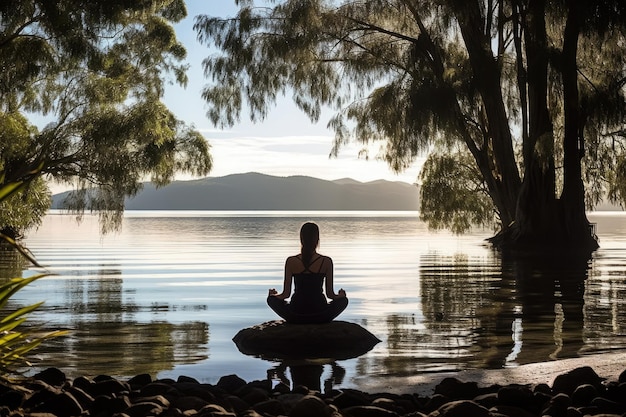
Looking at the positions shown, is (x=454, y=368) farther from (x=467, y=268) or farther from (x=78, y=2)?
(x=78, y=2)

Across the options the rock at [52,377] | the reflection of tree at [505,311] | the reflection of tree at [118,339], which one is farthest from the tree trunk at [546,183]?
the rock at [52,377]

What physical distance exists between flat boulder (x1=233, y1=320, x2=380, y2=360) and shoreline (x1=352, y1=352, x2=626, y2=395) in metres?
1.24

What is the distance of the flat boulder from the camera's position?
7594 mm

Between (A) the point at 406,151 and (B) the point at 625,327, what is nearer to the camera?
(B) the point at 625,327

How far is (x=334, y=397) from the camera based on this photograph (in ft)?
16.7

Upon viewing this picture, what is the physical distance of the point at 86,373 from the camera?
6773 millimetres

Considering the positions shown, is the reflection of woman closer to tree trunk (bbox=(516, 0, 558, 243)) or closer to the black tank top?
the black tank top

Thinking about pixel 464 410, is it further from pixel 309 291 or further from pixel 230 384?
pixel 309 291

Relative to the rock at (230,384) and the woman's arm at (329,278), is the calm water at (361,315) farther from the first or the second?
the rock at (230,384)

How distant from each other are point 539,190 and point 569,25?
207 inches

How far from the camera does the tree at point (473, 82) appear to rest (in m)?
25.4

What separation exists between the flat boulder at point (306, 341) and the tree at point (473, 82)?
17680 millimetres

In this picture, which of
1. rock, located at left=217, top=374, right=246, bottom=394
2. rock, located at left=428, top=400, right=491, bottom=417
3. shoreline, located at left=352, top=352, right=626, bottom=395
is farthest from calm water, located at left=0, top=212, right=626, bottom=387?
rock, located at left=428, top=400, right=491, bottom=417

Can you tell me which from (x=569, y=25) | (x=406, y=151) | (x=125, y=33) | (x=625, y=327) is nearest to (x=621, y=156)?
(x=569, y=25)
